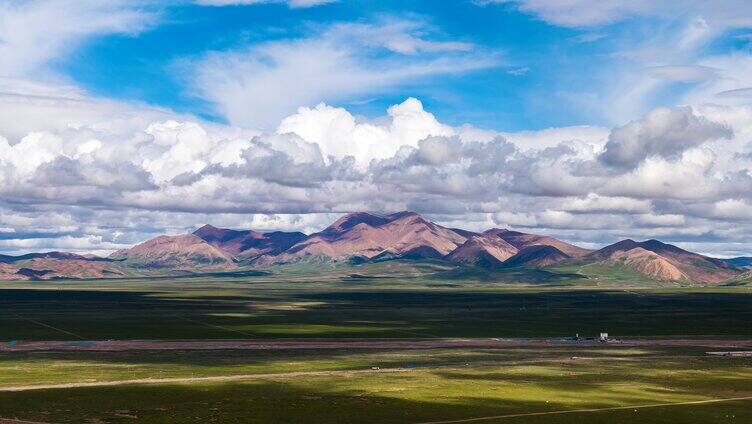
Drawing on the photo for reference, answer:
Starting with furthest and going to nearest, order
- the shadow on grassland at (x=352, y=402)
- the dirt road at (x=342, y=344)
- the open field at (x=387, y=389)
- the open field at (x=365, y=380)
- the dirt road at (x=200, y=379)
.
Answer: the dirt road at (x=342, y=344), the dirt road at (x=200, y=379), the open field at (x=365, y=380), the open field at (x=387, y=389), the shadow on grassland at (x=352, y=402)

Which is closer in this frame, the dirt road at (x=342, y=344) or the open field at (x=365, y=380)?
the open field at (x=365, y=380)

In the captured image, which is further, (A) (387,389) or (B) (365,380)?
(B) (365,380)

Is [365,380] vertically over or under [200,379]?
under

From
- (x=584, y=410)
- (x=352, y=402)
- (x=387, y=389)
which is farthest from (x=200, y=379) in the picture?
(x=584, y=410)

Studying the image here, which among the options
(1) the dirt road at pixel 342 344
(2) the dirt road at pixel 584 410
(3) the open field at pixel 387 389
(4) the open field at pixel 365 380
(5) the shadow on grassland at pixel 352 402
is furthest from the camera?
(1) the dirt road at pixel 342 344

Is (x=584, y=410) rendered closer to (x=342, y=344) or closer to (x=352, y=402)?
(x=352, y=402)

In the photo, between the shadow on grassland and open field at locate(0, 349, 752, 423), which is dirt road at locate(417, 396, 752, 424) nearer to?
open field at locate(0, 349, 752, 423)

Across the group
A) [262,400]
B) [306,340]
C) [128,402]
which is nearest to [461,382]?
[262,400]

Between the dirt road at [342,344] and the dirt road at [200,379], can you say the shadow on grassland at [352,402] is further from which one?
the dirt road at [342,344]

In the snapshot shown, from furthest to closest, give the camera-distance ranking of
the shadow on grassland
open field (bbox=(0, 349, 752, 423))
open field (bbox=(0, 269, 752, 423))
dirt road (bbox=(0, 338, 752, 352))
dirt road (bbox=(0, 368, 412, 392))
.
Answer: dirt road (bbox=(0, 338, 752, 352)), dirt road (bbox=(0, 368, 412, 392)), open field (bbox=(0, 269, 752, 423)), open field (bbox=(0, 349, 752, 423)), the shadow on grassland

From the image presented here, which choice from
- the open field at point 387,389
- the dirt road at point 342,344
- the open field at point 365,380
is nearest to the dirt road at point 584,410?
the open field at point 365,380

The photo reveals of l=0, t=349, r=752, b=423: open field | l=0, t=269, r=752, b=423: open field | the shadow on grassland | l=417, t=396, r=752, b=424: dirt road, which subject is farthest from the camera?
l=0, t=269, r=752, b=423: open field

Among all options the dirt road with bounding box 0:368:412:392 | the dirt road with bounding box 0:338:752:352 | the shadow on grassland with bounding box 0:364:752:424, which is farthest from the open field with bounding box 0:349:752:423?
the dirt road with bounding box 0:338:752:352
